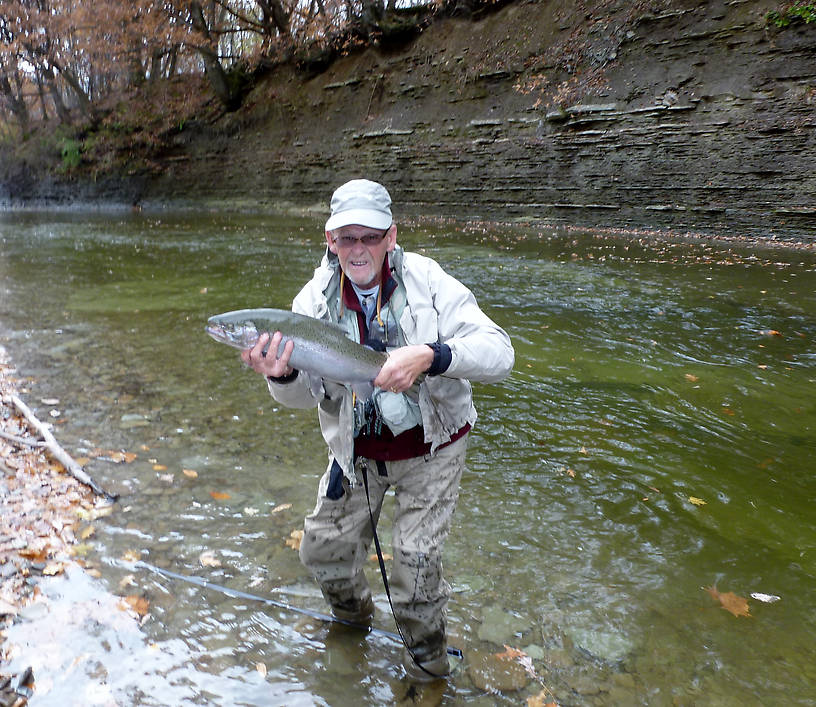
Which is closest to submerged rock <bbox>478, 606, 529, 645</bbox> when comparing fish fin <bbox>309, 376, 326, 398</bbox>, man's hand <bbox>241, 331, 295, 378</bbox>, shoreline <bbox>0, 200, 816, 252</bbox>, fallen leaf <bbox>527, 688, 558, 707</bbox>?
fallen leaf <bbox>527, 688, 558, 707</bbox>

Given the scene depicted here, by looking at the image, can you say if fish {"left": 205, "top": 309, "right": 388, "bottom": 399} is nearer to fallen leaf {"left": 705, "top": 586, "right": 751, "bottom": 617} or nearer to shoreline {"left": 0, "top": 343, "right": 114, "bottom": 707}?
shoreline {"left": 0, "top": 343, "right": 114, "bottom": 707}

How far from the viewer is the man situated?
245 cm

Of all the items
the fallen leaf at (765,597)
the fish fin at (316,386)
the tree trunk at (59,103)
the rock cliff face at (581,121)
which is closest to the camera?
the fish fin at (316,386)

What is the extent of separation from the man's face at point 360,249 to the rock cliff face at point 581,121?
56.0 feet

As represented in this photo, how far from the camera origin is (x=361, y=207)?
2.44m

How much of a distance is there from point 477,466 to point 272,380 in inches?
109

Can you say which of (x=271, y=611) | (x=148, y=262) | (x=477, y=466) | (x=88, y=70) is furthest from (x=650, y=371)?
(x=88, y=70)

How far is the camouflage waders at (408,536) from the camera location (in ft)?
8.43

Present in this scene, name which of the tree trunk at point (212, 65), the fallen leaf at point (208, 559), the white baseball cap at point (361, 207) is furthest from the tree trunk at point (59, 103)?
the white baseball cap at point (361, 207)

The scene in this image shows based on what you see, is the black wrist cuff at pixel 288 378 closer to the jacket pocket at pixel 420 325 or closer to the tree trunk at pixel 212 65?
the jacket pocket at pixel 420 325

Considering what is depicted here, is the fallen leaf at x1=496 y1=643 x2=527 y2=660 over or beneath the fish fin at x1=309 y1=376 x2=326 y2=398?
beneath

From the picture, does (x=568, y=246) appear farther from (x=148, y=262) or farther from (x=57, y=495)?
(x=57, y=495)

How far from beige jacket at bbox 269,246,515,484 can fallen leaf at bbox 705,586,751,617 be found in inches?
78.1

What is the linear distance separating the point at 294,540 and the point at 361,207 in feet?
7.80
